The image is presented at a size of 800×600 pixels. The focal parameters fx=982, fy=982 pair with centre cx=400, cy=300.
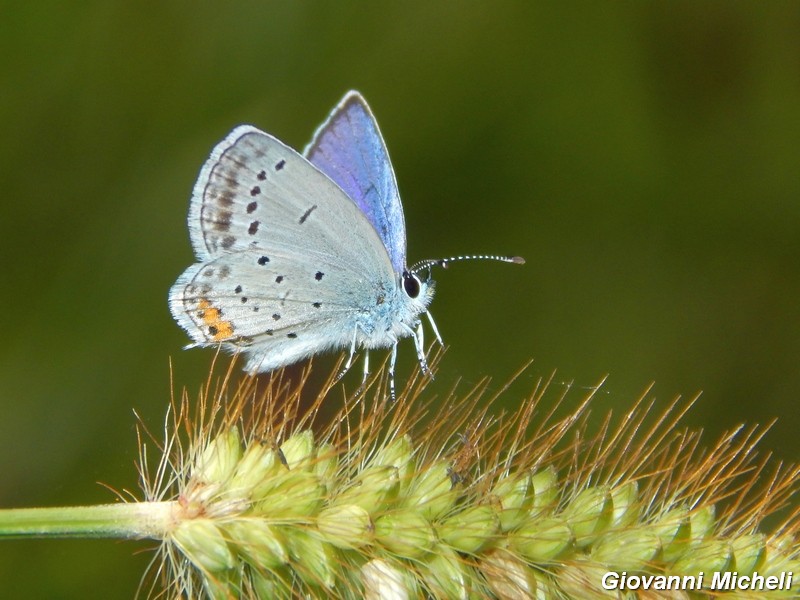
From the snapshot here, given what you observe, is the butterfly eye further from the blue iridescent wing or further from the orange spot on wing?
the orange spot on wing

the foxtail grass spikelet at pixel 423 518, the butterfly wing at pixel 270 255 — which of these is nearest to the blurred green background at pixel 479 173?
the butterfly wing at pixel 270 255

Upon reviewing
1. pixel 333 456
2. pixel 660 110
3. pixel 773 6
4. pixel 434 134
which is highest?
pixel 773 6

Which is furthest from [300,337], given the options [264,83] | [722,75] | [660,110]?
[722,75]

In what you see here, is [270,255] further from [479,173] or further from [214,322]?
[479,173]

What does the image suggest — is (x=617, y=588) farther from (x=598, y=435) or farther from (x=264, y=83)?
(x=264, y=83)

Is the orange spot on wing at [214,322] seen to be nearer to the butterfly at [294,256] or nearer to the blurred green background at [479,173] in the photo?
the butterfly at [294,256]

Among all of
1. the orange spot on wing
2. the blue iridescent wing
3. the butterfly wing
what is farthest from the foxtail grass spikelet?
the blue iridescent wing
